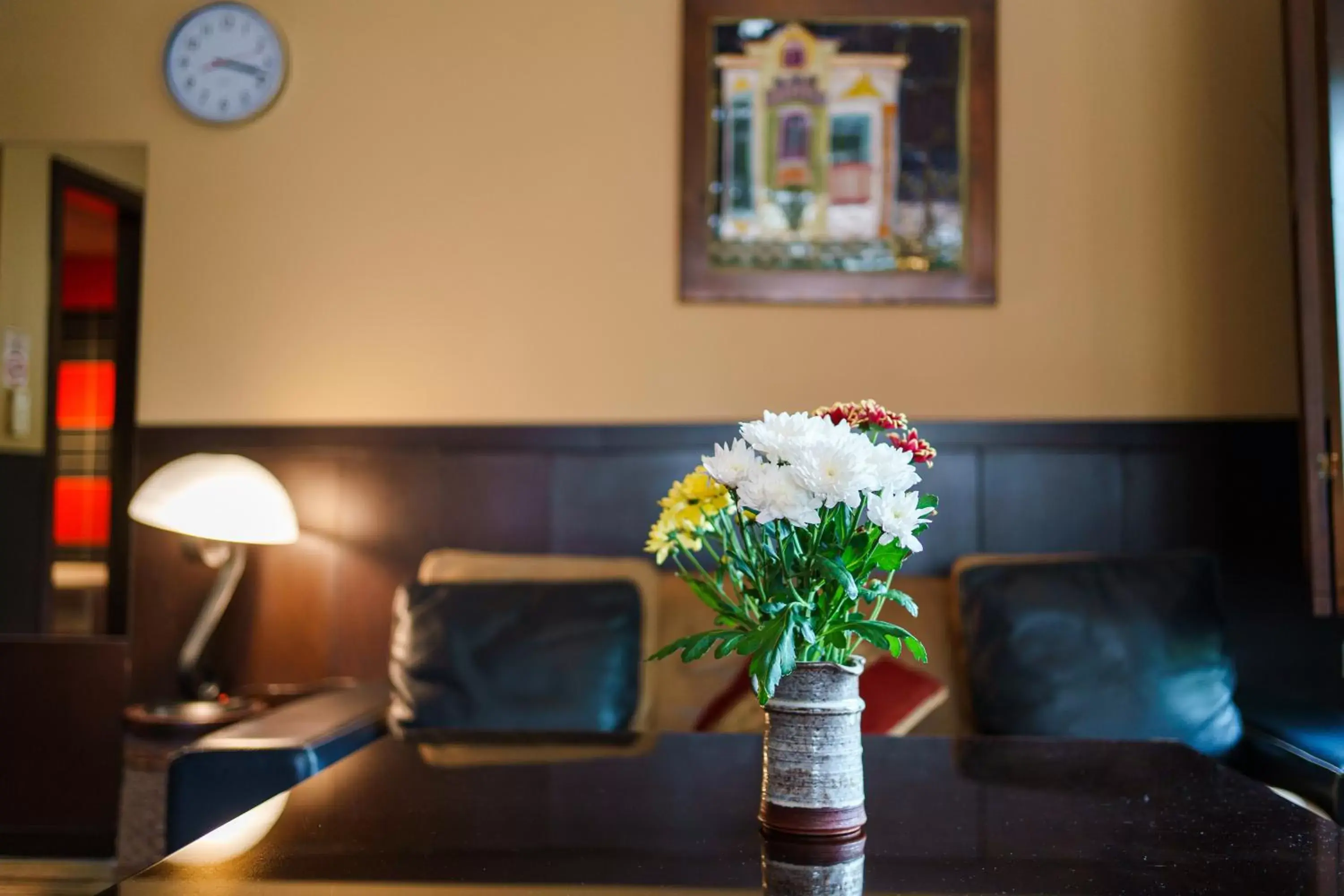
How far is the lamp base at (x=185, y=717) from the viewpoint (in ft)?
8.90

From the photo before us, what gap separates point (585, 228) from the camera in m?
3.15

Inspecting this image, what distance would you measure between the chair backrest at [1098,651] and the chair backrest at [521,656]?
728 mm

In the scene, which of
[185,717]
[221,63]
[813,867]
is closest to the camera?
[813,867]

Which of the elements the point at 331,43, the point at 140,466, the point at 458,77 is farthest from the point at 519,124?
the point at 140,466

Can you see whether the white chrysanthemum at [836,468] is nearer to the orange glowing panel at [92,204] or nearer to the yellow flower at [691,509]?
the yellow flower at [691,509]

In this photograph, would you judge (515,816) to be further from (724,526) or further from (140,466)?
(140,466)

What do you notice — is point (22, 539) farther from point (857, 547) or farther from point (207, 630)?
point (857, 547)

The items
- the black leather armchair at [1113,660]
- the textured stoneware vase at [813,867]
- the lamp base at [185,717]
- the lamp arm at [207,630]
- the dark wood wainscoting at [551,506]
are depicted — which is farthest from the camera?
the dark wood wainscoting at [551,506]

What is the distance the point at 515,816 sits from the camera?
4.82ft

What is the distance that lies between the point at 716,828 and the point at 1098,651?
1.34 meters

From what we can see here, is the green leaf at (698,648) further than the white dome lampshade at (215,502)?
No

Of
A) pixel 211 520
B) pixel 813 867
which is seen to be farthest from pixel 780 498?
pixel 211 520

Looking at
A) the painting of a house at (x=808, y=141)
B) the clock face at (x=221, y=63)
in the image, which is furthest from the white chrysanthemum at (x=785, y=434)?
the clock face at (x=221, y=63)

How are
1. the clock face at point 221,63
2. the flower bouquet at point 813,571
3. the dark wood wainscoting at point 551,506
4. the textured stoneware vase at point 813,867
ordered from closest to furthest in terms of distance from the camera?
the textured stoneware vase at point 813,867, the flower bouquet at point 813,571, the dark wood wainscoting at point 551,506, the clock face at point 221,63
